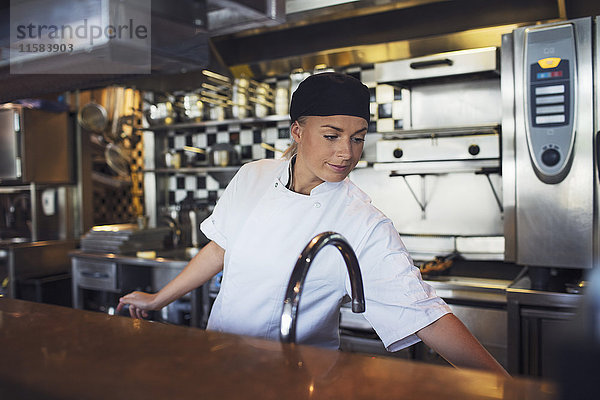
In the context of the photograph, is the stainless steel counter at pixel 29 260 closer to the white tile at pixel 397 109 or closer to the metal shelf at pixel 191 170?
the metal shelf at pixel 191 170

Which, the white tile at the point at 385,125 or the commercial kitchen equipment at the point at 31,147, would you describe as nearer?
the white tile at the point at 385,125

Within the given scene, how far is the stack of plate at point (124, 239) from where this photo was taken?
13.4 ft

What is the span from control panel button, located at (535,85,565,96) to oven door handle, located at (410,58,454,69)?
0.57 m

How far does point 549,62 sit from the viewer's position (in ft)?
8.46

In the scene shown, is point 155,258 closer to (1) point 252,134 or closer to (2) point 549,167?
(1) point 252,134

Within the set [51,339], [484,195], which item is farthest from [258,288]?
[484,195]

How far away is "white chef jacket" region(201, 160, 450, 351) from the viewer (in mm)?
1403

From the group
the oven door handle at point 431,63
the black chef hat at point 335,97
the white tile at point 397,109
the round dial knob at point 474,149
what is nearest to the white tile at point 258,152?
the white tile at point 397,109

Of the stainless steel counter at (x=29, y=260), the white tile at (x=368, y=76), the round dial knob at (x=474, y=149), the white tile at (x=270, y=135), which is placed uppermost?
the white tile at (x=368, y=76)

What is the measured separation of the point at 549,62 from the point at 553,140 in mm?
373

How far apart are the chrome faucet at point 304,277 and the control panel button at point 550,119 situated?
6.33 ft

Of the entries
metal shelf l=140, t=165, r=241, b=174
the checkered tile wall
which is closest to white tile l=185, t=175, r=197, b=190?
the checkered tile wall

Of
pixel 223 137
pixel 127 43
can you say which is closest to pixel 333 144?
pixel 127 43

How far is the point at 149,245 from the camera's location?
421 cm
